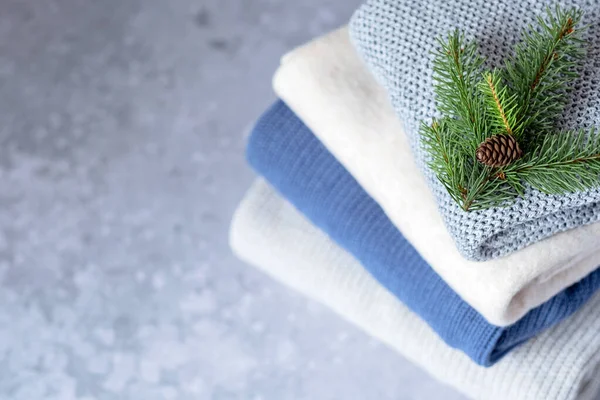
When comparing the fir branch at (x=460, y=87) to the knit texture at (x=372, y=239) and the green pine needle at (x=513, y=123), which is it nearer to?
the green pine needle at (x=513, y=123)

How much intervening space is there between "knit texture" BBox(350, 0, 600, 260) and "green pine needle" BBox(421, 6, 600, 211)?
0.04 ft

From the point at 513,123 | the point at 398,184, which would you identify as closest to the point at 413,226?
the point at 398,184

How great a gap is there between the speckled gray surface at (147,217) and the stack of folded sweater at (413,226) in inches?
4.0

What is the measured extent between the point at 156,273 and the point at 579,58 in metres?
0.57

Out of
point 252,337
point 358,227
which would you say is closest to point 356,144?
point 358,227

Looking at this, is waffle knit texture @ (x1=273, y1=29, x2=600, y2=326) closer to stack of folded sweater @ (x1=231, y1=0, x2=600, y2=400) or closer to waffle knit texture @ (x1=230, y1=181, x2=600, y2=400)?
stack of folded sweater @ (x1=231, y1=0, x2=600, y2=400)

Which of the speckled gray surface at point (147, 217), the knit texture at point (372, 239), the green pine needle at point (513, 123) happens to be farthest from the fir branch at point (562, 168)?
the speckled gray surface at point (147, 217)

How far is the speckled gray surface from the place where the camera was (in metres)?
1.00

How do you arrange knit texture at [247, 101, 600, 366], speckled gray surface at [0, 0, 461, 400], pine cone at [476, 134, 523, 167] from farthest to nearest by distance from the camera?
speckled gray surface at [0, 0, 461, 400], knit texture at [247, 101, 600, 366], pine cone at [476, 134, 523, 167]

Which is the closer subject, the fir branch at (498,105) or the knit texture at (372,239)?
the fir branch at (498,105)

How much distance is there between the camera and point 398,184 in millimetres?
749

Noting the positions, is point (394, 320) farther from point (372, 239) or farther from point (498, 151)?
point (498, 151)

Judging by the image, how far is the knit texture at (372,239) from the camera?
0.78 metres

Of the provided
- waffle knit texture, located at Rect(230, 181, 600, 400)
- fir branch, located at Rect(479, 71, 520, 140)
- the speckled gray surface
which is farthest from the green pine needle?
the speckled gray surface
